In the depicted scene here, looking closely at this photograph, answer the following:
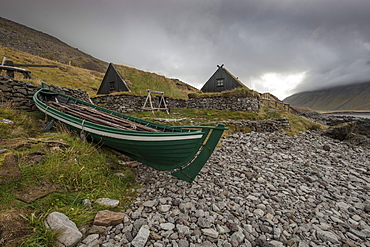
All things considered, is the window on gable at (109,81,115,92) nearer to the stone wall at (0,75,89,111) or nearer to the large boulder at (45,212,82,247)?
the stone wall at (0,75,89,111)

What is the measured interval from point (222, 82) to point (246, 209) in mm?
23296

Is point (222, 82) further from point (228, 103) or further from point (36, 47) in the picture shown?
point (36, 47)

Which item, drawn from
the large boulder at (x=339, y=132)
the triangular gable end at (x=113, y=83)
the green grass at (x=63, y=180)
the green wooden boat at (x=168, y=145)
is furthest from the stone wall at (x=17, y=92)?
the large boulder at (x=339, y=132)

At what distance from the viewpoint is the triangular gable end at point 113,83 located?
1752 centimetres

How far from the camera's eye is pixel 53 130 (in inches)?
243

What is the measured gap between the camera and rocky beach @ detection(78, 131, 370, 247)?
2713 mm

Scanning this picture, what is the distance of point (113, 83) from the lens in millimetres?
18125

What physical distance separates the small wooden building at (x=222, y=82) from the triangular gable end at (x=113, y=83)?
14578 millimetres

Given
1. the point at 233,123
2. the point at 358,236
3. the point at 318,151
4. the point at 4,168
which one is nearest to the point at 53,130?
the point at 4,168

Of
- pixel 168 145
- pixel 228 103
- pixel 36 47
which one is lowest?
pixel 168 145

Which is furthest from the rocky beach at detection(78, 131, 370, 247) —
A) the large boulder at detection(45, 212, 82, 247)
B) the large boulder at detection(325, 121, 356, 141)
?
the large boulder at detection(325, 121, 356, 141)

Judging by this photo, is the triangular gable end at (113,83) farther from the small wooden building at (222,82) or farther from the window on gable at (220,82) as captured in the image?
the window on gable at (220,82)

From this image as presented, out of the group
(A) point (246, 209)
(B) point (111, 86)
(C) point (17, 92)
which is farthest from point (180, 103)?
(A) point (246, 209)

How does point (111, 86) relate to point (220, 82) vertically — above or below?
below
